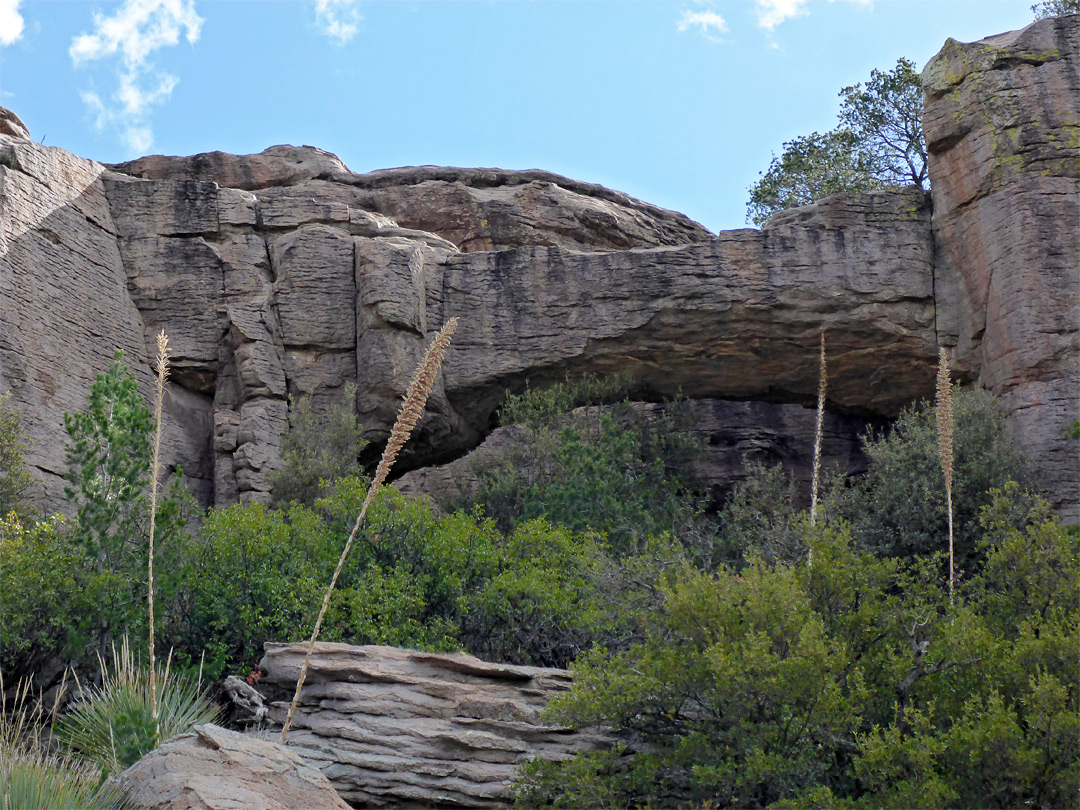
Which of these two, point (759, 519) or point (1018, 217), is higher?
point (1018, 217)

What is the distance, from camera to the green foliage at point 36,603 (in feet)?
44.0

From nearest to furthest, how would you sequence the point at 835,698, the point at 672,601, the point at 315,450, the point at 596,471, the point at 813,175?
the point at 835,698
the point at 672,601
the point at 596,471
the point at 315,450
the point at 813,175

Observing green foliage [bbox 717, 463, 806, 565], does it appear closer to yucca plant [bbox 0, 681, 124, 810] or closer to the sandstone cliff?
the sandstone cliff

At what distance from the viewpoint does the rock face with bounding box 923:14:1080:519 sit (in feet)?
63.3

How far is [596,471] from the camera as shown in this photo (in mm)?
A: 20344

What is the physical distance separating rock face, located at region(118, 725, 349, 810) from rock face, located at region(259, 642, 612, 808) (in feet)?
7.95

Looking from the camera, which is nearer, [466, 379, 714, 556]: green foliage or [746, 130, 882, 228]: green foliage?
[466, 379, 714, 556]: green foliage

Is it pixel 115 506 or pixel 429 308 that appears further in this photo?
pixel 429 308

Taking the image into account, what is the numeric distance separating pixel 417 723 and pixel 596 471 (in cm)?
962

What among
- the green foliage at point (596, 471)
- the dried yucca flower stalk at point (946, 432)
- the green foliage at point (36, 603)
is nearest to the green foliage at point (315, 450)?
the green foliage at point (596, 471)

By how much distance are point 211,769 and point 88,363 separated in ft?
47.3

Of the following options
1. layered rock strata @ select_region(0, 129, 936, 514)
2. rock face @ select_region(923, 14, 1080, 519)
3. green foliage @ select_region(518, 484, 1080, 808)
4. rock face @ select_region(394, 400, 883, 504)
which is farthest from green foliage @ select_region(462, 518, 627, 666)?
rock face @ select_region(923, 14, 1080, 519)

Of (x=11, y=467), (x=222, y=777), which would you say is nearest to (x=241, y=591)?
(x=11, y=467)

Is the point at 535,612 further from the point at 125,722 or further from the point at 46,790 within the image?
the point at 46,790
